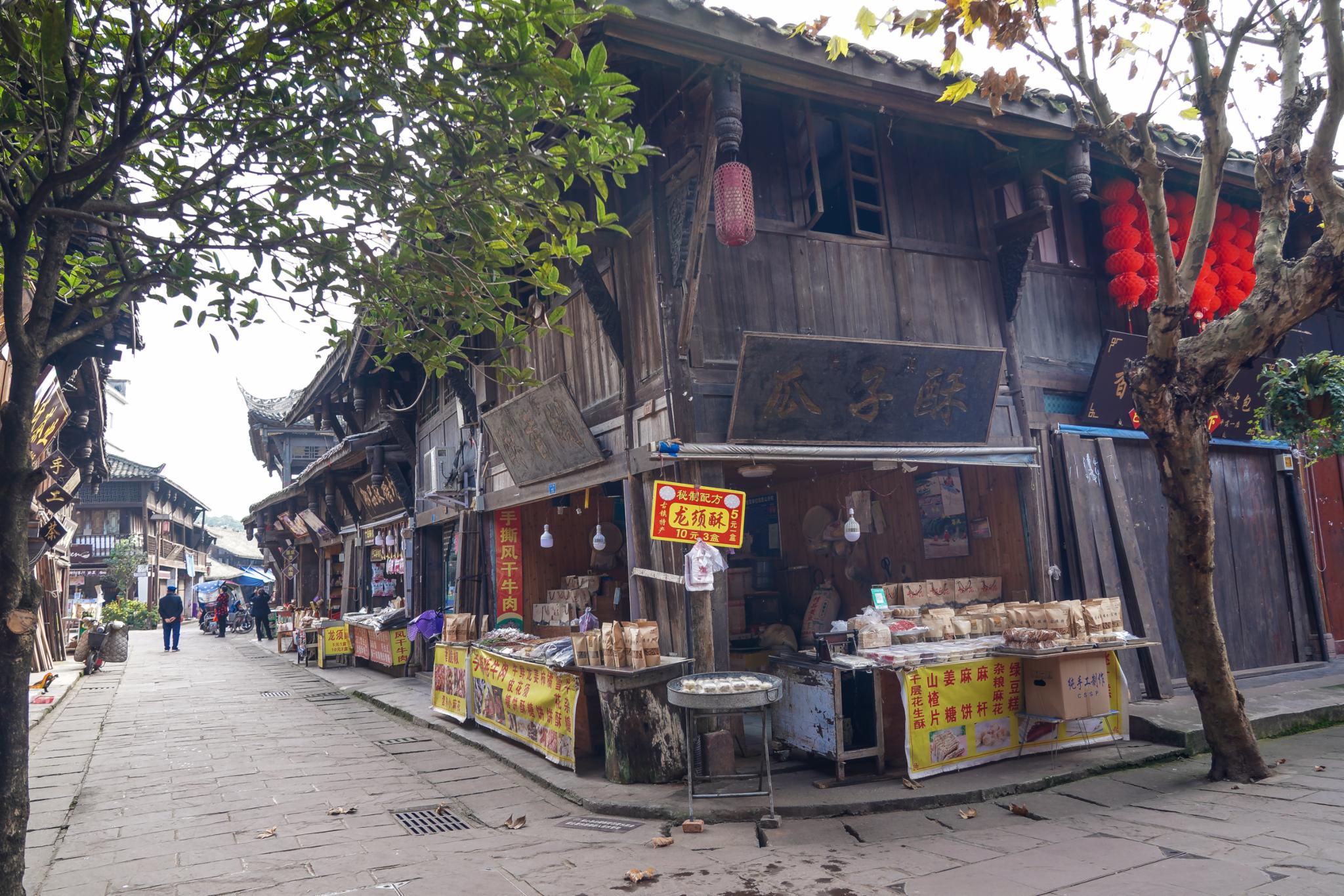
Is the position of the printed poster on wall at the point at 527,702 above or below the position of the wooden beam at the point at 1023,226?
below

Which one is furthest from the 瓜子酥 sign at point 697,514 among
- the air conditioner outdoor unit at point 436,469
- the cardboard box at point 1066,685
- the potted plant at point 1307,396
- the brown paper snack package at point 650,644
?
the air conditioner outdoor unit at point 436,469

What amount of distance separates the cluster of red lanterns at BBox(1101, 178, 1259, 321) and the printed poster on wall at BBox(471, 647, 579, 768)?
762 cm

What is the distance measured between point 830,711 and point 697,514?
190cm

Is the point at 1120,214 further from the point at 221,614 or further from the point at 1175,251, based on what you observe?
the point at 221,614

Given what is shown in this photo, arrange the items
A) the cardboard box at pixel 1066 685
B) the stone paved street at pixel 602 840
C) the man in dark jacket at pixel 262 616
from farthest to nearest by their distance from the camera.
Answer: the man in dark jacket at pixel 262 616 → the cardboard box at pixel 1066 685 → the stone paved street at pixel 602 840

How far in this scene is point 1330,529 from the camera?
1182cm

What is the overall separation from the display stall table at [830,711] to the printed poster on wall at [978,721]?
322mm

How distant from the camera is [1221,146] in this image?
19.8 ft

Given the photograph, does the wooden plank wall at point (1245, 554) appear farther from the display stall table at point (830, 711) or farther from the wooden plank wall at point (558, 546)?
the wooden plank wall at point (558, 546)

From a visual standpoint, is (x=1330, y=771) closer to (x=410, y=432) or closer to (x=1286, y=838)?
(x=1286, y=838)

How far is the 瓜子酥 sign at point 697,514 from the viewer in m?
6.75

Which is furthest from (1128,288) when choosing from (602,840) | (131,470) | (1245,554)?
(131,470)

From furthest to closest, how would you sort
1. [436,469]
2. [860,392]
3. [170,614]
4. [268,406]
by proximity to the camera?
[268,406] → [170,614] → [436,469] → [860,392]

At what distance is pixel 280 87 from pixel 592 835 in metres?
5.07
